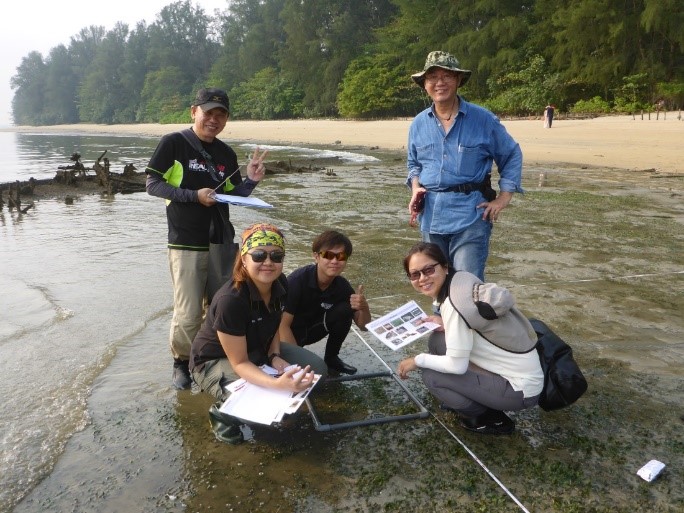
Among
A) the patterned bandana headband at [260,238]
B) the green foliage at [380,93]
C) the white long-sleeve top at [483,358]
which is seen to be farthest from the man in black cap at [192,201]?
the green foliage at [380,93]

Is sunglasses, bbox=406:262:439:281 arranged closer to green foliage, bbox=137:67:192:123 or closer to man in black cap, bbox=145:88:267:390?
man in black cap, bbox=145:88:267:390

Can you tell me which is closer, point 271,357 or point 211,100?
point 271,357

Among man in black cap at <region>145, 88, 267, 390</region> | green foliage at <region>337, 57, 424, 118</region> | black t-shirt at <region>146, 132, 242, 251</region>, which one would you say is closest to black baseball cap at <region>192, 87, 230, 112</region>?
man in black cap at <region>145, 88, 267, 390</region>

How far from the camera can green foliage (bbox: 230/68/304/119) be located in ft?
209

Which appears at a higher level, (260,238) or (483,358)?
(260,238)

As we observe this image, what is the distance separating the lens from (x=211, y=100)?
3.51m

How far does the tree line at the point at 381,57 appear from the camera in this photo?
90.7ft

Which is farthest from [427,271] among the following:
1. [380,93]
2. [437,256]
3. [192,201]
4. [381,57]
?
[381,57]

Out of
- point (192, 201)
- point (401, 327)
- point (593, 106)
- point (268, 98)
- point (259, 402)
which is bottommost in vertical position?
point (259, 402)

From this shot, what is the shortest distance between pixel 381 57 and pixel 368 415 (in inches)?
1842

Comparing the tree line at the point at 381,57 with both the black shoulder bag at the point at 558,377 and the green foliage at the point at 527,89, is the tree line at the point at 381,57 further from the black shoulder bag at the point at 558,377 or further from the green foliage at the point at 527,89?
the black shoulder bag at the point at 558,377

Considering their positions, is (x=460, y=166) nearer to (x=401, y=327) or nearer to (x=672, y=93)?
(x=401, y=327)

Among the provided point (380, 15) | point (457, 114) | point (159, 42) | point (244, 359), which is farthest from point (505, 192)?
point (159, 42)

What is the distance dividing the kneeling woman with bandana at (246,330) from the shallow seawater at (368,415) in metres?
0.29
